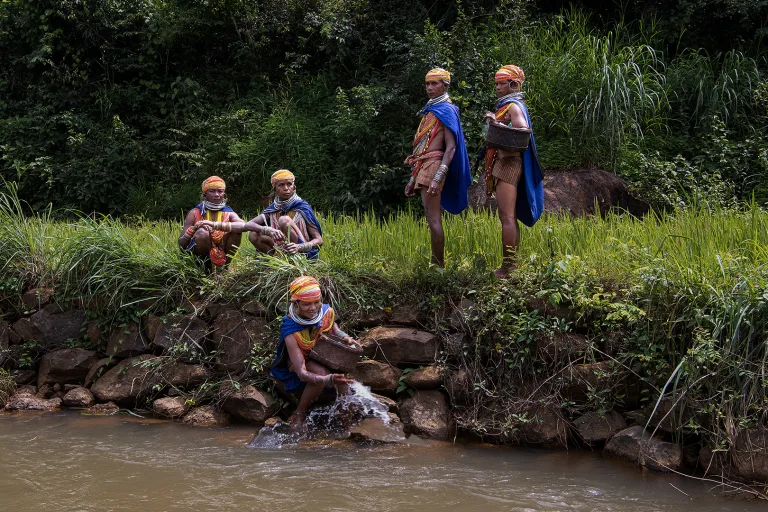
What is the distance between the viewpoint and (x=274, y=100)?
12.0 metres

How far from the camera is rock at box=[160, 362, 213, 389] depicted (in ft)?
21.7

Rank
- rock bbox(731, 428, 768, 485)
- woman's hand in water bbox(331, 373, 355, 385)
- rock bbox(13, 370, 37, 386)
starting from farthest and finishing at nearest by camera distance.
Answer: rock bbox(13, 370, 37, 386) < woman's hand in water bbox(331, 373, 355, 385) < rock bbox(731, 428, 768, 485)

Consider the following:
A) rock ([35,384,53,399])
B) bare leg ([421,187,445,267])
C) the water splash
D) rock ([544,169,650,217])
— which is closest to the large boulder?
rock ([544,169,650,217])

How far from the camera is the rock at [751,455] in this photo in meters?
4.82

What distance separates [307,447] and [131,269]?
2.38m

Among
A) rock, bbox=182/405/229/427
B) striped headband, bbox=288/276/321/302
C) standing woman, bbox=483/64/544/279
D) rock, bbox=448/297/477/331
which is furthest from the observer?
rock, bbox=182/405/229/427

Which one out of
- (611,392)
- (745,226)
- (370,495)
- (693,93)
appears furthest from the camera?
(693,93)

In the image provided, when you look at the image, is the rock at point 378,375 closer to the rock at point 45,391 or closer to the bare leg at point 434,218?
the bare leg at point 434,218

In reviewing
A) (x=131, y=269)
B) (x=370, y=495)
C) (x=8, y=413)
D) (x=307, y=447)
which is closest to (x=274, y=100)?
(x=131, y=269)

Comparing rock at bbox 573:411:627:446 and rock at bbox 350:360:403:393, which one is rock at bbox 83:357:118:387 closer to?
rock at bbox 350:360:403:393

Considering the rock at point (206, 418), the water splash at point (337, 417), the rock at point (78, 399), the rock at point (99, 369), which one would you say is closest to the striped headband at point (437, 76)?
the water splash at point (337, 417)

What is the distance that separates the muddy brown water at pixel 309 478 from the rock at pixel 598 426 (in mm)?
111

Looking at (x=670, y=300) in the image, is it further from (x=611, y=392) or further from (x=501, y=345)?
(x=501, y=345)

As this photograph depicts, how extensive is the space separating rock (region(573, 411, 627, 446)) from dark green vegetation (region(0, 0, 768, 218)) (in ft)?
11.3
